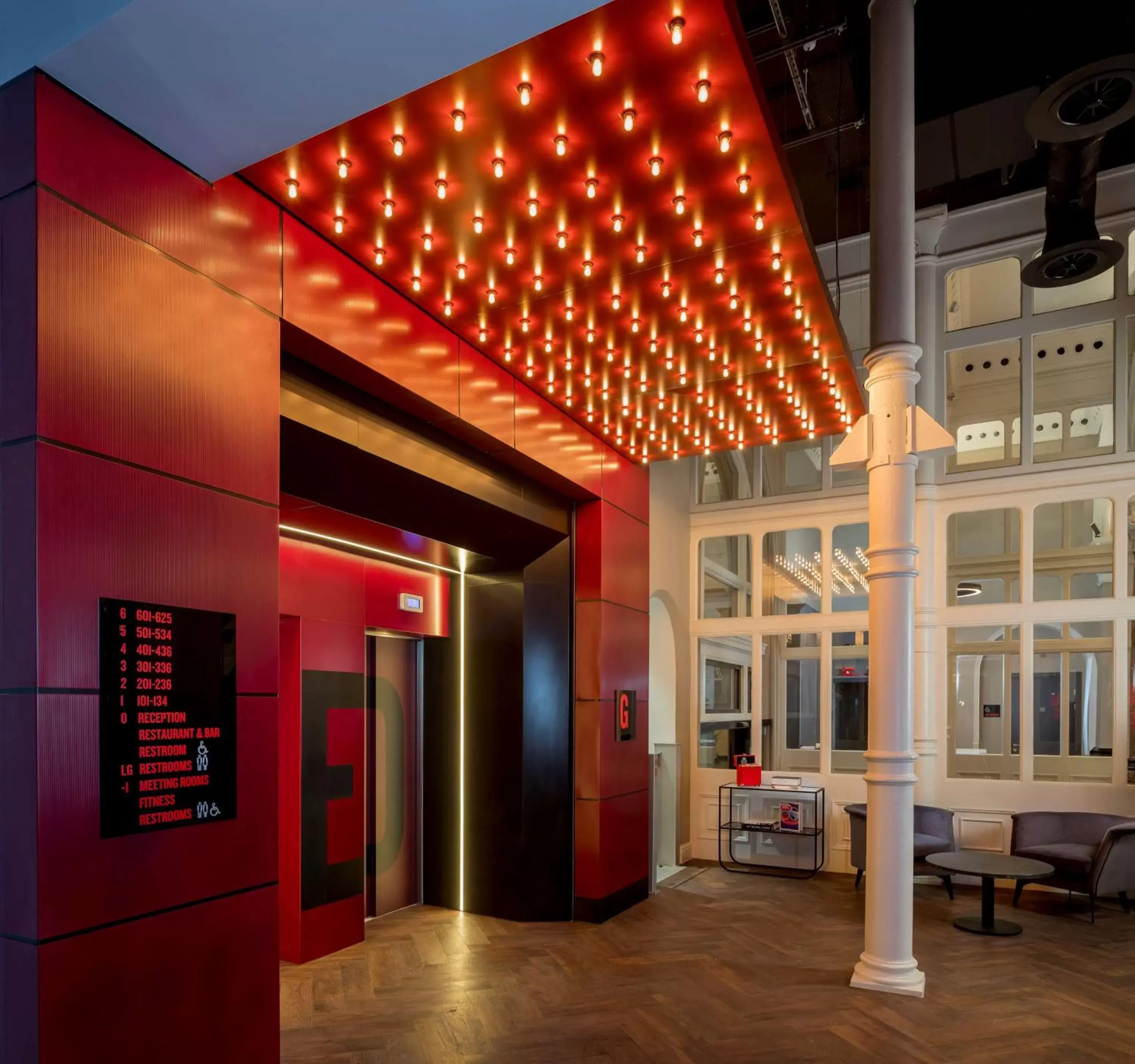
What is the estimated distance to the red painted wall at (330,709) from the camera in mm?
5812

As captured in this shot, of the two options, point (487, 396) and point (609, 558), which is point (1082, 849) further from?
point (487, 396)

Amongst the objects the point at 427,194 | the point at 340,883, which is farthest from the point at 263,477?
the point at 340,883

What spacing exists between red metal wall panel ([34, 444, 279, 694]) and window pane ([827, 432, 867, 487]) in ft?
23.9

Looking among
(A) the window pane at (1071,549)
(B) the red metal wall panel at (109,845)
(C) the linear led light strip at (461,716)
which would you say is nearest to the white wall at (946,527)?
(A) the window pane at (1071,549)

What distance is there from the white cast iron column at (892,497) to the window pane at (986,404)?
3.98m

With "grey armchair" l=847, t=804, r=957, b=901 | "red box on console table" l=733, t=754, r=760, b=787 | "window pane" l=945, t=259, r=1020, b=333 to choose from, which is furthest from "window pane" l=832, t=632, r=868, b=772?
"window pane" l=945, t=259, r=1020, b=333

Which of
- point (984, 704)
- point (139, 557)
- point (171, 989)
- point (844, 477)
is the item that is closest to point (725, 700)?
point (984, 704)

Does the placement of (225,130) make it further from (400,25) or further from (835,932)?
(835,932)

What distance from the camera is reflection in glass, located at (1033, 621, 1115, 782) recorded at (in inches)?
332

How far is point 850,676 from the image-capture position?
31.5 feet

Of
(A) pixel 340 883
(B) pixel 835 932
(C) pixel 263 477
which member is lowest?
(B) pixel 835 932

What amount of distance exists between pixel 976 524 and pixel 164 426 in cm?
831

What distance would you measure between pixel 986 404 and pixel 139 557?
848 centimetres

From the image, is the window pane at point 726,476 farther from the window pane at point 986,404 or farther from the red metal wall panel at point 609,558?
the red metal wall panel at point 609,558
